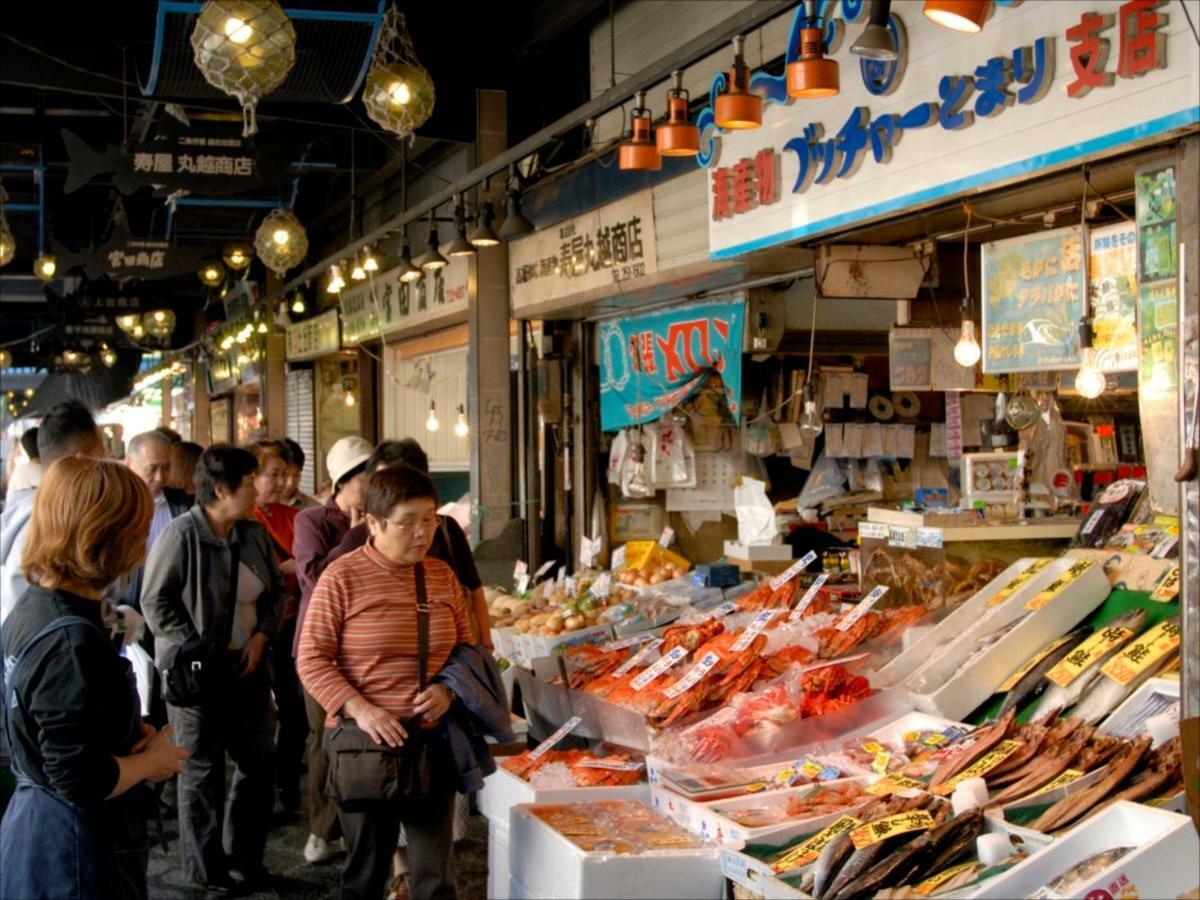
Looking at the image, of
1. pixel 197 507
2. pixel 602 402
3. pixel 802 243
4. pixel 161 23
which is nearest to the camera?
pixel 197 507

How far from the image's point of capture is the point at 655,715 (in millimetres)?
5422

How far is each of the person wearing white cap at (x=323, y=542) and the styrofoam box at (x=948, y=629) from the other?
8.67 feet

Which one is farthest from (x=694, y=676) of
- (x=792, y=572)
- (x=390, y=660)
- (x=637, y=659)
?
(x=390, y=660)

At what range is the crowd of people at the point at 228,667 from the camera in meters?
3.09

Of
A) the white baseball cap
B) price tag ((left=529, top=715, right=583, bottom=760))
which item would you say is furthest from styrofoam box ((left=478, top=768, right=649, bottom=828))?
the white baseball cap

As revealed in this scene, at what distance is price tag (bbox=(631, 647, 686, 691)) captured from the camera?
571 cm

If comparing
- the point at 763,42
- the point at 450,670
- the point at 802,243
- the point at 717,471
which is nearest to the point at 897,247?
the point at 802,243

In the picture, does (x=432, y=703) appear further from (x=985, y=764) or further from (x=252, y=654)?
(x=985, y=764)

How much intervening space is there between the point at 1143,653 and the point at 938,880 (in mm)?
1507

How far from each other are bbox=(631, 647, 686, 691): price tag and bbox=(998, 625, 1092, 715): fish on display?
1599 mm

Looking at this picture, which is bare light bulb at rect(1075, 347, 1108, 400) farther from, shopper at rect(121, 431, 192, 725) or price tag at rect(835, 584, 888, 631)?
shopper at rect(121, 431, 192, 725)

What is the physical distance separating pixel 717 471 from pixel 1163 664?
6358 millimetres

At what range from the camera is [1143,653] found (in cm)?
450

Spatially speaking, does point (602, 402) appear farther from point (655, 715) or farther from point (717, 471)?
point (655, 715)
